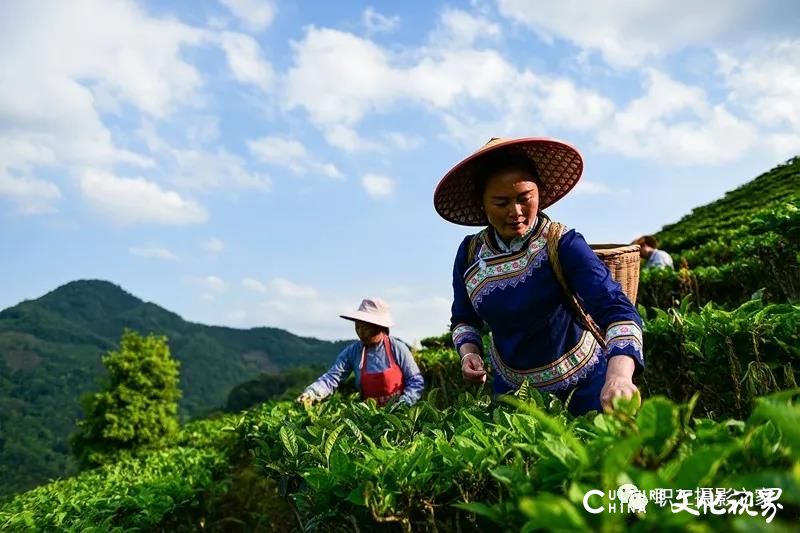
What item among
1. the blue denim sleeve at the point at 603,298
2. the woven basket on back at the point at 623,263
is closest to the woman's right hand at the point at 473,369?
the blue denim sleeve at the point at 603,298

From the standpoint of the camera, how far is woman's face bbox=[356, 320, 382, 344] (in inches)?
194

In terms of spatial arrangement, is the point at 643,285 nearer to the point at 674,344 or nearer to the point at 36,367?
the point at 674,344

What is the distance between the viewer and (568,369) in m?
2.61

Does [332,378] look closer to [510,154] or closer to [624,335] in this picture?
[510,154]

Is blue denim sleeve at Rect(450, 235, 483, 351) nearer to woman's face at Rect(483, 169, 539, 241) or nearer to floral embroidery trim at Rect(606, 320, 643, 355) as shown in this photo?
woman's face at Rect(483, 169, 539, 241)

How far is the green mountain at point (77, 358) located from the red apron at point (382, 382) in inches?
1769

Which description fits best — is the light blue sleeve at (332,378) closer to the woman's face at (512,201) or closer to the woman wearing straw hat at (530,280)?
the woman wearing straw hat at (530,280)

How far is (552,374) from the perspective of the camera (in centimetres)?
262

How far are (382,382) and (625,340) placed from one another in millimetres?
2914

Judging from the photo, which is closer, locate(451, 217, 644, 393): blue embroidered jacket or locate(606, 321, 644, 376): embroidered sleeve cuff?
locate(606, 321, 644, 376): embroidered sleeve cuff

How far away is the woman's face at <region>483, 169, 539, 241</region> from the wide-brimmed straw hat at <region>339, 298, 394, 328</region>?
7.75 feet

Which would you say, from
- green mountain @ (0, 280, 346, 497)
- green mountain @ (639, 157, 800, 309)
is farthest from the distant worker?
green mountain @ (0, 280, 346, 497)

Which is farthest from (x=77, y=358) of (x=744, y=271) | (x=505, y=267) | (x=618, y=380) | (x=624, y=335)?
(x=618, y=380)

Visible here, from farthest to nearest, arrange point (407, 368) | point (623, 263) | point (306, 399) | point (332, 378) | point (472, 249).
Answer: point (407, 368) → point (332, 378) → point (306, 399) → point (623, 263) → point (472, 249)
